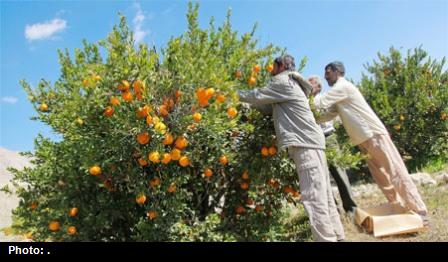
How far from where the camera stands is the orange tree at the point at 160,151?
3.33 metres

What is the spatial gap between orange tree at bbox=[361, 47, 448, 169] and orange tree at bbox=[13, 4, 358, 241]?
645 cm

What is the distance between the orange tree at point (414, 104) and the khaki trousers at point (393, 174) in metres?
4.48

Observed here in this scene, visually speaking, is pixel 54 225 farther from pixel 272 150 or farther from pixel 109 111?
pixel 272 150

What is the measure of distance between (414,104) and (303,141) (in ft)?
22.8

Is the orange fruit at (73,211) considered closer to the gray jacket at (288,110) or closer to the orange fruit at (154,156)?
the orange fruit at (154,156)

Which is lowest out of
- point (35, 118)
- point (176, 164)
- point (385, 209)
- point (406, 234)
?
point (406, 234)

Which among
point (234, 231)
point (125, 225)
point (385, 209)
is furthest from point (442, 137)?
point (125, 225)

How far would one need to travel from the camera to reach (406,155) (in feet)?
34.9

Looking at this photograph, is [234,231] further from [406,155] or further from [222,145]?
[406,155]

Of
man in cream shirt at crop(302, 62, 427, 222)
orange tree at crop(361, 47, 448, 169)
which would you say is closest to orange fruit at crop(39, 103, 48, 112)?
man in cream shirt at crop(302, 62, 427, 222)

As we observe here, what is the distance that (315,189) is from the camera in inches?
155

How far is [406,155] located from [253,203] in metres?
7.74

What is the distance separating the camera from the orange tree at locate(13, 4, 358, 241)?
333cm

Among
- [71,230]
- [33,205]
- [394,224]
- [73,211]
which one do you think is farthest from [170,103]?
[394,224]
